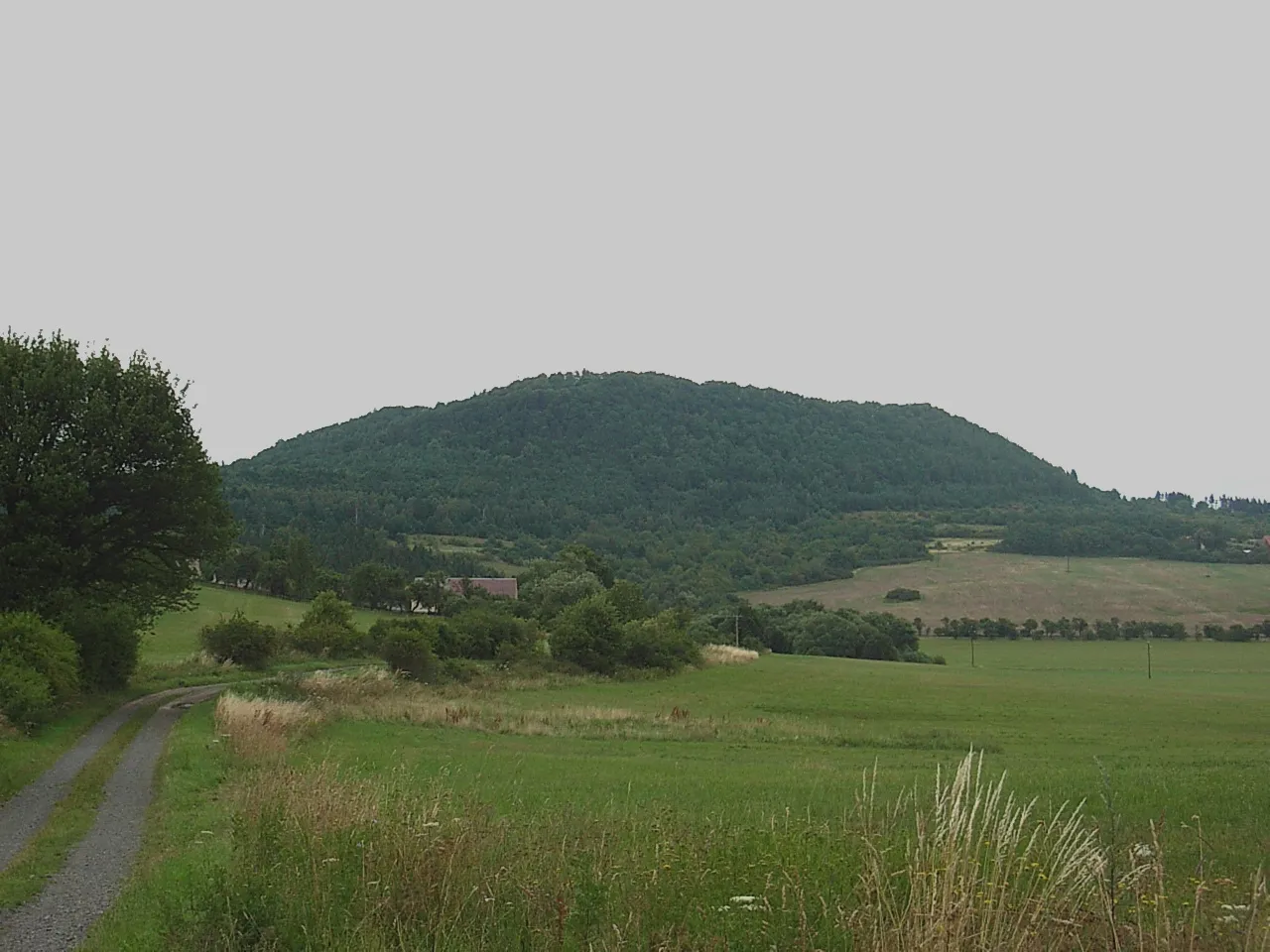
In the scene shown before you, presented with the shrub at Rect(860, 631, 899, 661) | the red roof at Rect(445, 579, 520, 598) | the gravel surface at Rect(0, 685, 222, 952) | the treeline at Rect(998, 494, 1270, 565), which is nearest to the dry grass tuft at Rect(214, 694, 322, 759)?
the gravel surface at Rect(0, 685, 222, 952)

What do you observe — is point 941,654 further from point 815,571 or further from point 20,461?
point 20,461

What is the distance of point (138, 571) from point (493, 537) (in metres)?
149

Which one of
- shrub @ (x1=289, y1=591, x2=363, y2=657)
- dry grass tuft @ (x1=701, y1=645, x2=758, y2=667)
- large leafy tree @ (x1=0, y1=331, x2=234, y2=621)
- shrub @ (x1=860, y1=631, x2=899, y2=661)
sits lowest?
shrub @ (x1=860, y1=631, x2=899, y2=661)

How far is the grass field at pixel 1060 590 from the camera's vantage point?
12388 cm

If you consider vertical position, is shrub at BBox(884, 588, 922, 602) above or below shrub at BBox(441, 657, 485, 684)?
above

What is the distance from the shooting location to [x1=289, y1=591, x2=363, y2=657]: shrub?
62781mm

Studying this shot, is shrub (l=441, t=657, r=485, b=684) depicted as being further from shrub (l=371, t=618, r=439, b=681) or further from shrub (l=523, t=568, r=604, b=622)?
shrub (l=523, t=568, r=604, b=622)

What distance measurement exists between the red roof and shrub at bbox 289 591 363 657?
161 feet

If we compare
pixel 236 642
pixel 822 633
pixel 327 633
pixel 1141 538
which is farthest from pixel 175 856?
pixel 1141 538

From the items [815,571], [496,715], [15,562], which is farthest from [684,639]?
[815,571]

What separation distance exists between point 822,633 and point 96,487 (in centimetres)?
8864

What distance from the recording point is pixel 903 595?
457 feet

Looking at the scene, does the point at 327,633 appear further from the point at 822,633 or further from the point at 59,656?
the point at 822,633

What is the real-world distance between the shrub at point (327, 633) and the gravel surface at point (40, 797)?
115ft
